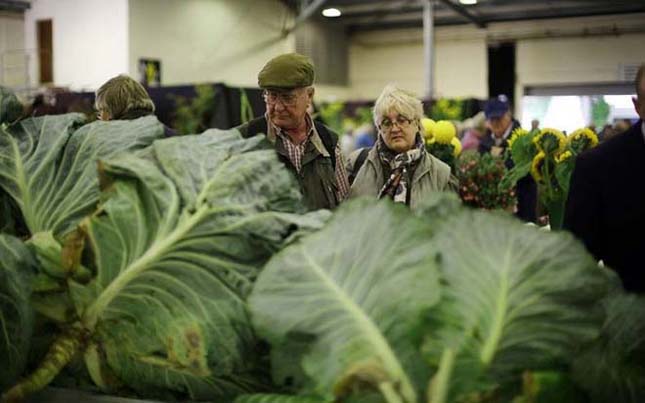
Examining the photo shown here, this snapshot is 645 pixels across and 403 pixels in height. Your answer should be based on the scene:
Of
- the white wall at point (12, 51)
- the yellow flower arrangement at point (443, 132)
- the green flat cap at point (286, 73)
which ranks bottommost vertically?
the yellow flower arrangement at point (443, 132)

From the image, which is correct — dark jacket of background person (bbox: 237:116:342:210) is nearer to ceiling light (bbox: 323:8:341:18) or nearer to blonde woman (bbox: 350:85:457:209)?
blonde woman (bbox: 350:85:457:209)

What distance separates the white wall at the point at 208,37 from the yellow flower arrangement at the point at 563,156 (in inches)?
404

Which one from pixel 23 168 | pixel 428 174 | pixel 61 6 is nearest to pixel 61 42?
pixel 61 6

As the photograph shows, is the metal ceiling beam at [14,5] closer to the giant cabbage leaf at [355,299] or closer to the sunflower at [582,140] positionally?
the sunflower at [582,140]

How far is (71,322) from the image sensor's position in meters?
1.14

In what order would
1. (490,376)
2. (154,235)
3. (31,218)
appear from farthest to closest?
(31,218)
(154,235)
(490,376)

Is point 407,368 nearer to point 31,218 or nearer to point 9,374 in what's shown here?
point 9,374

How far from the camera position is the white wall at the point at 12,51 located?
13.4 meters

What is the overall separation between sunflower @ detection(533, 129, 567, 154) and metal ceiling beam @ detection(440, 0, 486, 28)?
12171 mm

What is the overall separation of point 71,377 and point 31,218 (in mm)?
267

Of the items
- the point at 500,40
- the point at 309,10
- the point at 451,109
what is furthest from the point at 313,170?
the point at 500,40

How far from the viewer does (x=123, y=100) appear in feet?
9.84

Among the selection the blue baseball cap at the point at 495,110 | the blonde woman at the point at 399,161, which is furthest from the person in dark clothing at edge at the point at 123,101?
the blue baseball cap at the point at 495,110

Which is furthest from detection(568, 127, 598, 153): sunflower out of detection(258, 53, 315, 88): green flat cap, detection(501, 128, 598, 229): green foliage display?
detection(258, 53, 315, 88): green flat cap
